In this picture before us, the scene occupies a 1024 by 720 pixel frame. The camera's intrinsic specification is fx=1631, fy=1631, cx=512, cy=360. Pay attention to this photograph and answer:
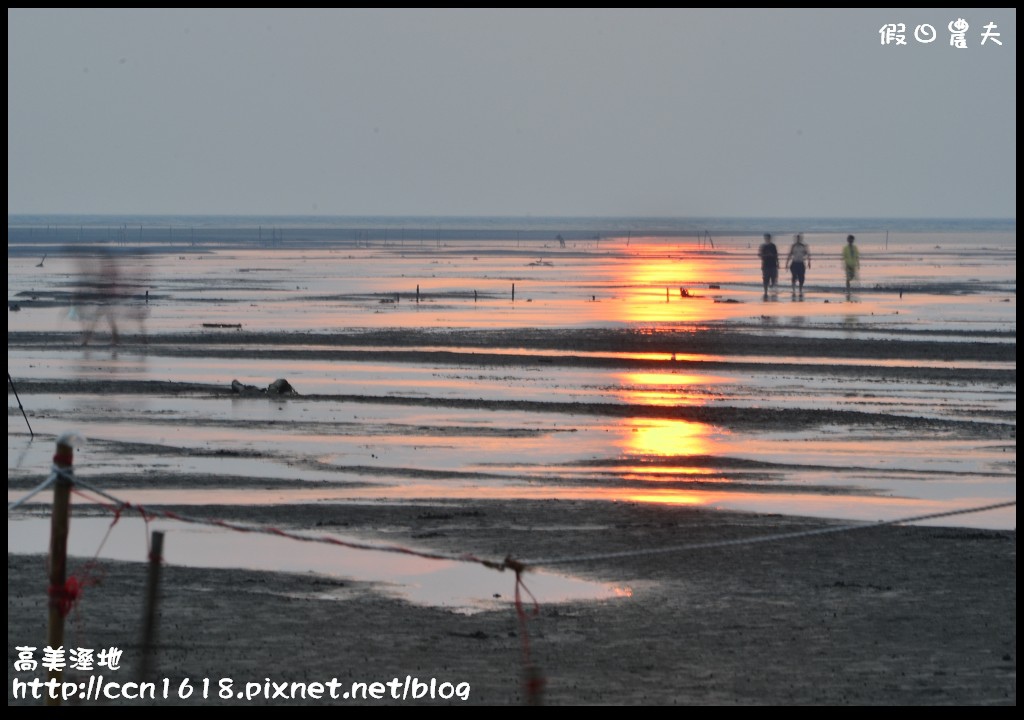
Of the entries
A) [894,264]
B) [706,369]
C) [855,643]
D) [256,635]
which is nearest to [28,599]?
[256,635]

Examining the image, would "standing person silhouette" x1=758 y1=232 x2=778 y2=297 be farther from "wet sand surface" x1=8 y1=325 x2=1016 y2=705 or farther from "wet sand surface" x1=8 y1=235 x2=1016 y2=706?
"wet sand surface" x1=8 y1=325 x2=1016 y2=705

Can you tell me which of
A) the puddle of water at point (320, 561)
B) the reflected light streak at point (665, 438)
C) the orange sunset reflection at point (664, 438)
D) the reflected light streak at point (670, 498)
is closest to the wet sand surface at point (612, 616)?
the puddle of water at point (320, 561)

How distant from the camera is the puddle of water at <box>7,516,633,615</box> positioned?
1050 centimetres

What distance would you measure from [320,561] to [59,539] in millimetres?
4696

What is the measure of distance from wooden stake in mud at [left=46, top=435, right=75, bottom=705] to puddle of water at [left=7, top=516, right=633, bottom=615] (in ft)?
11.6

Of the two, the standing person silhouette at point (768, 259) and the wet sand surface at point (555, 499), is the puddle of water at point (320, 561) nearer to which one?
the wet sand surface at point (555, 499)

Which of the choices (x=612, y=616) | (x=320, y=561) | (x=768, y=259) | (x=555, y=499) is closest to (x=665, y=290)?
(x=768, y=259)

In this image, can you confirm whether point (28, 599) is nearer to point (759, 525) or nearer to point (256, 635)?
point (256, 635)

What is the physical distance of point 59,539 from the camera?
6805mm

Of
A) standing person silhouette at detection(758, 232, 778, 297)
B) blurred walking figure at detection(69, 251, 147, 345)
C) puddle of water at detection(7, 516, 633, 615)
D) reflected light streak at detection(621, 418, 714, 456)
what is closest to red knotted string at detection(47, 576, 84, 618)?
puddle of water at detection(7, 516, 633, 615)

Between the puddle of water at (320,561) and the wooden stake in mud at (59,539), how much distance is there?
355 cm

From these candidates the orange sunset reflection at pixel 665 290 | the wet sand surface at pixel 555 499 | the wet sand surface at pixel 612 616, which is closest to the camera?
the wet sand surface at pixel 612 616

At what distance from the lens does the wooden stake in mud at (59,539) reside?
6.73 m

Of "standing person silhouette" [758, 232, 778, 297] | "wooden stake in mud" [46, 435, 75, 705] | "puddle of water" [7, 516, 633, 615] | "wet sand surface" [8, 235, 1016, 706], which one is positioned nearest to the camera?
"wooden stake in mud" [46, 435, 75, 705]
